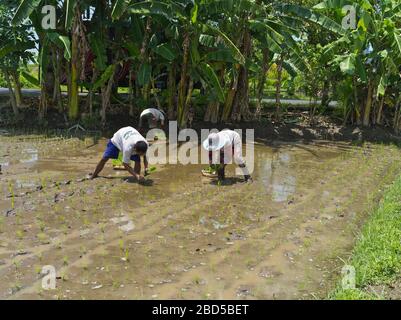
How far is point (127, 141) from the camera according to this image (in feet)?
26.0

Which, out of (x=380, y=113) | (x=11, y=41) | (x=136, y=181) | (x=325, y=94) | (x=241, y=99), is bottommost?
(x=136, y=181)

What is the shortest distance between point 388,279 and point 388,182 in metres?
5.35

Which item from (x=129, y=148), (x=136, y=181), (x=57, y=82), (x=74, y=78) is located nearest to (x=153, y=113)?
(x=136, y=181)

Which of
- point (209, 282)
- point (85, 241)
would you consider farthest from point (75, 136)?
point (209, 282)

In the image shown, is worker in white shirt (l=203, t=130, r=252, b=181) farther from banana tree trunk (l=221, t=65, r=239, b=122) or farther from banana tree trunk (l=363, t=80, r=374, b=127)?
banana tree trunk (l=363, t=80, r=374, b=127)

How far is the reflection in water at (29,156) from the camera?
9.76 m

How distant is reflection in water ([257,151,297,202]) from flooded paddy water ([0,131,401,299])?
4cm

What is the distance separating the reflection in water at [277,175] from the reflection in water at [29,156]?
4.55 meters

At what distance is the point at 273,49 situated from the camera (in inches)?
517

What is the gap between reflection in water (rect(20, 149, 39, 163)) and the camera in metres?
9.76

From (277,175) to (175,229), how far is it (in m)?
4.07

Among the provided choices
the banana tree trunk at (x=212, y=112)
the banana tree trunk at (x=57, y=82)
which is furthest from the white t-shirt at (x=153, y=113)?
the banana tree trunk at (x=57, y=82)

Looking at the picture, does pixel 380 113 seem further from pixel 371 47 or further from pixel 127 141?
pixel 127 141

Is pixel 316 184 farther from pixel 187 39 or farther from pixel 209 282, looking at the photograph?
pixel 187 39
